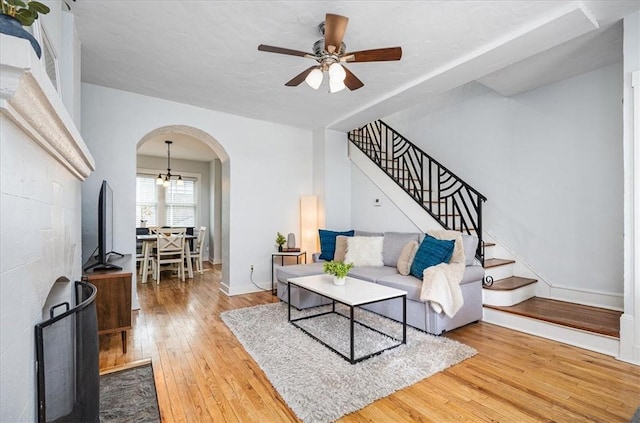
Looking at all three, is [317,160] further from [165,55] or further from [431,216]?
[165,55]

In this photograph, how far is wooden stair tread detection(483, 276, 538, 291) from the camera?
3350 mm

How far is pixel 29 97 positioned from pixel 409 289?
308cm

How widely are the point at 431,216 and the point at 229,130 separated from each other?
3.27 m

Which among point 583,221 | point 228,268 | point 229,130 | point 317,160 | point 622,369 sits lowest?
point 622,369

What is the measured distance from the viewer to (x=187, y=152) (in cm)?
719

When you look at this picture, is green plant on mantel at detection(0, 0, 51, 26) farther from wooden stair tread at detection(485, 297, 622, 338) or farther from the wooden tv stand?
wooden stair tread at detection(485, 297, 622, 338)

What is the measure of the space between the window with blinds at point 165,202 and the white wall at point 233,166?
377cm

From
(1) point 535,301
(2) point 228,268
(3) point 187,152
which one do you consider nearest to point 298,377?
(2) point 228,268

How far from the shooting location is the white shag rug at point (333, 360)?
1.91m

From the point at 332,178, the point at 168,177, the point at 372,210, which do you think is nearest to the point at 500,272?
the point at 372,210

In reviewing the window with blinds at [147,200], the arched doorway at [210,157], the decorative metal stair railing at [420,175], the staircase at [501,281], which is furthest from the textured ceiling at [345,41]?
the window with blinds at [147,200]

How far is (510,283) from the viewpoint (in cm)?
360

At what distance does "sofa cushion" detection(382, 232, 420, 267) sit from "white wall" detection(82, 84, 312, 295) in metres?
1.76

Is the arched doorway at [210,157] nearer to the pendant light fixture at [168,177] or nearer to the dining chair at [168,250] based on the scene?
the pendant light fixture at [168,177]
